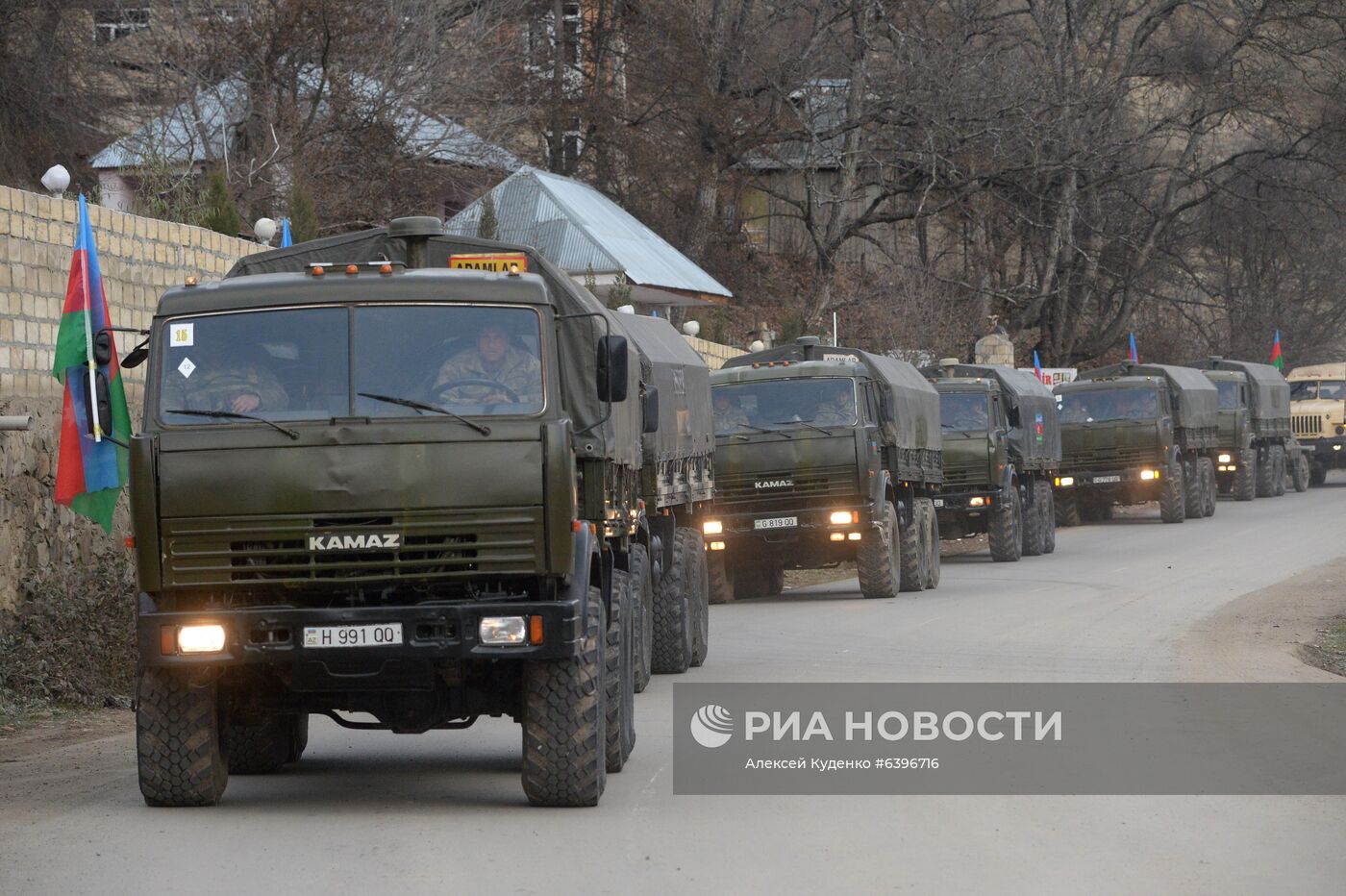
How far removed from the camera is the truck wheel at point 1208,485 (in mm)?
39969

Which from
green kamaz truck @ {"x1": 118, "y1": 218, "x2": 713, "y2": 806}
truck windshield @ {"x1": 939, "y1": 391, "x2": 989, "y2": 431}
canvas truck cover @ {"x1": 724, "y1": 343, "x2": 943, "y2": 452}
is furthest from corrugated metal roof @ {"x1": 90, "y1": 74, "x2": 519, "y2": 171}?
green kamaz truck @ {"x1": 118, "y1": 218, "x2": 713, "y2": 806}

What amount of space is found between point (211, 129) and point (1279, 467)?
88.0 feet

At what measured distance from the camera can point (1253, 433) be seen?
45688 mm

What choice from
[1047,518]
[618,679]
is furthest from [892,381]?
[618,679]

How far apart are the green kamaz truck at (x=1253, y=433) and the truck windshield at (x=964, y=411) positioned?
617 inches

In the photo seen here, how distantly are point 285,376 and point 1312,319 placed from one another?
64.0m

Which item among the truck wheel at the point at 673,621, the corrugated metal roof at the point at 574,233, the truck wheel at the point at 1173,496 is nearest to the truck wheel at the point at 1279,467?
the truck wheel at the point at 1173,496

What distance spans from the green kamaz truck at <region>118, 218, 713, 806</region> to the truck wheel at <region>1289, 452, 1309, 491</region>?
43265 mm

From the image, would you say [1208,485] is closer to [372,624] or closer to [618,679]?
[618,679]

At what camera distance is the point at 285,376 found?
29.6 feet

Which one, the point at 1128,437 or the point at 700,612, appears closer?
the point at 700,612

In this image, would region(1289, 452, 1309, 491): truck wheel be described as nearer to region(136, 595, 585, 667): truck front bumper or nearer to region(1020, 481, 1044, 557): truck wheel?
region(1020, 481, 1044, 557): truck wheel

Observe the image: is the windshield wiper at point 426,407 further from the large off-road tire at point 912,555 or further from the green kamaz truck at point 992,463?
the green kamaz truck at point 992,463

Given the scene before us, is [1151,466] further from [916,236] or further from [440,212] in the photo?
[916,236]
